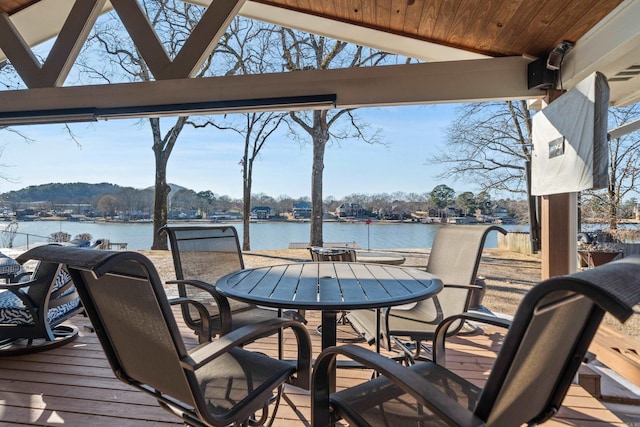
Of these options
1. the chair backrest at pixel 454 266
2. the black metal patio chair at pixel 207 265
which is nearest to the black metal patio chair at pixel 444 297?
the chair backrest at pixel 454 266

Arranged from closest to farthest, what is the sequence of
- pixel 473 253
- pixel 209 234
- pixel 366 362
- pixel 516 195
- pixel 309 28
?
pixel 366 362 → pixel 473 253 → pixel 209 234 → pixel 309 28 → pixel 516 195

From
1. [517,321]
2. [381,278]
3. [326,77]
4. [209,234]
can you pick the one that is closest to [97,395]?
[209,234]

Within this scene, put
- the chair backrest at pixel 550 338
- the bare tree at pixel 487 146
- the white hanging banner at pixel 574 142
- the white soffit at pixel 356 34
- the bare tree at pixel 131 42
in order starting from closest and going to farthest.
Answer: the chair backrest at pixel 550 338 → the white hanging banner at pixel 574 142 → the white soffit at pixel 356 34 → the bare tree at pixel 131 42 → the bare tree at pixel 487 146

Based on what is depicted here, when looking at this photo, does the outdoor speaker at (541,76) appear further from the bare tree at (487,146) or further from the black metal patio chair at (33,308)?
the black metal patio chair at (33,308)

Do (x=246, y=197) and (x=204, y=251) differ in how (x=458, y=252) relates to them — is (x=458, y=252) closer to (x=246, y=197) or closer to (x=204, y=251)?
(x=204, y=251)

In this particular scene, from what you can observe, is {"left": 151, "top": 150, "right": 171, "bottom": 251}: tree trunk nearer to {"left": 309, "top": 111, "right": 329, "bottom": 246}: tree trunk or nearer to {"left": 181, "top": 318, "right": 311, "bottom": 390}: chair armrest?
{"left": 309, "top": 111, "right": 329, "bottom": 246}: tree trunk

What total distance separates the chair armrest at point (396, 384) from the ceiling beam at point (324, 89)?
3.00 meters

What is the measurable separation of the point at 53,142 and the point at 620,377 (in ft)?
28.1

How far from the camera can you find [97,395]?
2.21 m

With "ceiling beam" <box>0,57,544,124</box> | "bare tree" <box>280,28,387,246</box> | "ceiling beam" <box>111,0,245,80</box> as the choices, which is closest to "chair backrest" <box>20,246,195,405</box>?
"ceiling beam" <box>0,57,544,124</box>

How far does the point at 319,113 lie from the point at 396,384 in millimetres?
6081

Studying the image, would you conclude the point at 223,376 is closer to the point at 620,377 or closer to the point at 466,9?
the point at 466,9

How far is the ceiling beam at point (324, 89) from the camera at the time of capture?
3412 millimetres

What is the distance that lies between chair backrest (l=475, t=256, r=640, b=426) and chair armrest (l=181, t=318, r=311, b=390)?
2.53ft
